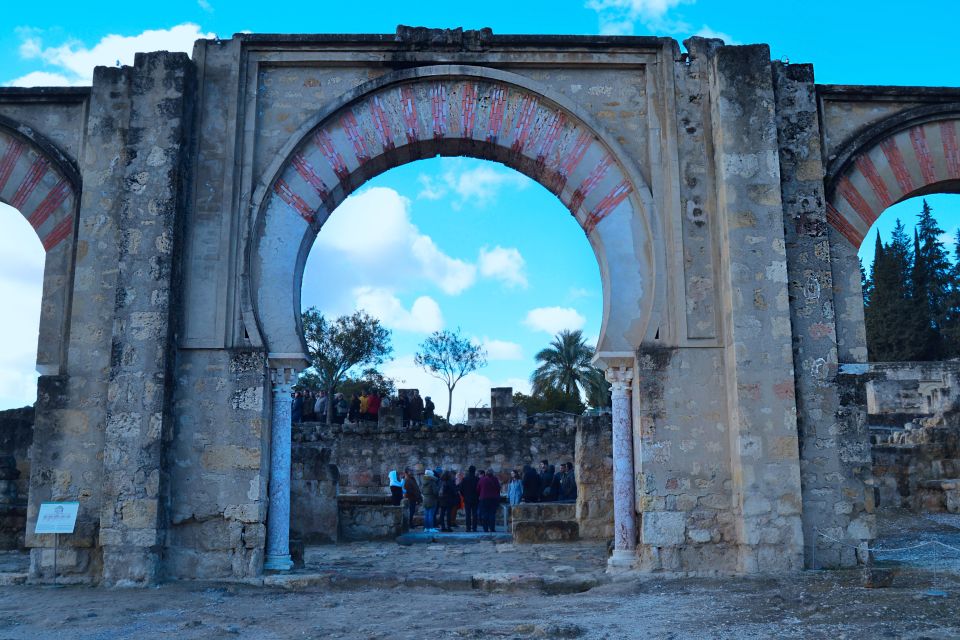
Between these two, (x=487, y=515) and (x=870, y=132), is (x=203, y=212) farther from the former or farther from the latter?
(x=487, y=515)

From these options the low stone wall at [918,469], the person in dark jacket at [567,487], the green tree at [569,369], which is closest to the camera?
the low stone wall at [918,469]

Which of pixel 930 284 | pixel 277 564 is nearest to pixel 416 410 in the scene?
pixel 277 564

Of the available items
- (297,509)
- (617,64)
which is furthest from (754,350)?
(297,509)

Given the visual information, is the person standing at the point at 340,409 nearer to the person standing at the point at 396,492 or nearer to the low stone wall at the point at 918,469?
the person standing at the point at 396,492

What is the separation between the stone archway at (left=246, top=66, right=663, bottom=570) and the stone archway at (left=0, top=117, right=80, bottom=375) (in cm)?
154

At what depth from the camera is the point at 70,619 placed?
203 inches

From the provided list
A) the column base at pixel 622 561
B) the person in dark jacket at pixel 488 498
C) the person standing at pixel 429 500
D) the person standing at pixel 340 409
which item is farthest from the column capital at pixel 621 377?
the person standing at pixel 340 409

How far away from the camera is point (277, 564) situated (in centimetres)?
670

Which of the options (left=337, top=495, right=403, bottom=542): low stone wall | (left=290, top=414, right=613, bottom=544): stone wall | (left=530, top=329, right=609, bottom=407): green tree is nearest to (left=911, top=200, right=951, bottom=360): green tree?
(left=530, top=329, right=609, bottom=407): green tree

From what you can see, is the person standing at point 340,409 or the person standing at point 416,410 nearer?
the person standing at point 416,410

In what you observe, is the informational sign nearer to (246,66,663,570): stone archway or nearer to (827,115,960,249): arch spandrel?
(246,66,663,570): stone archway

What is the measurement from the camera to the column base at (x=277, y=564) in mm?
6680

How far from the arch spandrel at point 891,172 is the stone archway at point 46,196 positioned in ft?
20.5

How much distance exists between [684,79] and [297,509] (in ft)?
21.1
